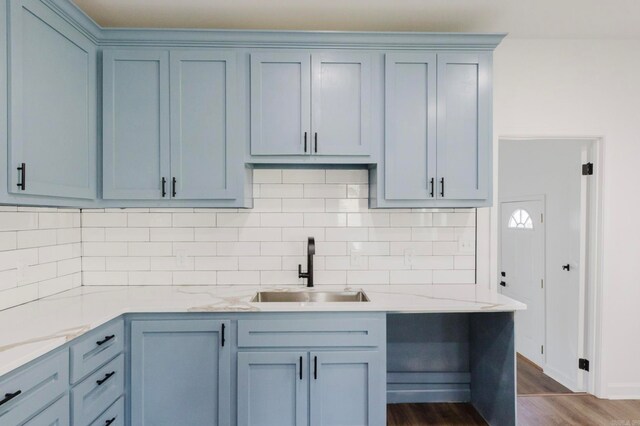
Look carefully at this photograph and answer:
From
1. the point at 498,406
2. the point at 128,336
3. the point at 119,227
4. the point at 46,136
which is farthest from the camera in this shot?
the point at 119,227

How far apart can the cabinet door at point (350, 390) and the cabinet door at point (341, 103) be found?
4.02 feet

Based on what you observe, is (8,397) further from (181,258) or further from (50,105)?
(181,258)

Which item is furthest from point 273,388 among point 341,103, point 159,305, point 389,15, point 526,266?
point 526,266

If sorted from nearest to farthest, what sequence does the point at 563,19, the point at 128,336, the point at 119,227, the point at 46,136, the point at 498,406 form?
the point at 46,136, the point at 128,336, the point at 498,406, the point at 563,19, the point at 119,227

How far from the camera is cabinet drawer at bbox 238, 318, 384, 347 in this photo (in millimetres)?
2100

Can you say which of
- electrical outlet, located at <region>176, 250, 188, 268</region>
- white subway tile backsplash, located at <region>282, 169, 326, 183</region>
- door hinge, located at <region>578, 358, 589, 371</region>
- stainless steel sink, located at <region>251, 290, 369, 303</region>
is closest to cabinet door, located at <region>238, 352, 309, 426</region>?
stainless steel sink, located at <region>251, 290, 369, 303</region>

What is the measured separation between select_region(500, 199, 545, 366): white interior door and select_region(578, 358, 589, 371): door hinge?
2.52 ft

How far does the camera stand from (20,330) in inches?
64.6

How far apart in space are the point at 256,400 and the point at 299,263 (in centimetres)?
95

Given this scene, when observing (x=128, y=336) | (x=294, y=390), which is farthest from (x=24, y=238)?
(x=294, y=390)

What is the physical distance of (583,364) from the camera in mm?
2916

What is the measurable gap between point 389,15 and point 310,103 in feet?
2.58

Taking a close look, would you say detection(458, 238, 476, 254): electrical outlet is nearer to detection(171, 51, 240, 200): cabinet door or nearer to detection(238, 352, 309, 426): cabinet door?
detection(238, 352, 309, 426): cabinet door

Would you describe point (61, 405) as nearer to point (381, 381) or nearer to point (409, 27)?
point (381, 381)
